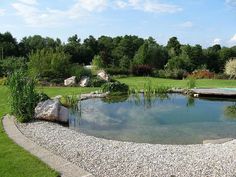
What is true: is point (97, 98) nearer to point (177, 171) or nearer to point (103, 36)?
point (177, 171)

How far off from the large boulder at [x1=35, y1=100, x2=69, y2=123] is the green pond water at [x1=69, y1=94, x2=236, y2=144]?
0.33m

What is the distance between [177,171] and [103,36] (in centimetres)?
3808

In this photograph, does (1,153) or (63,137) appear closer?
(1,153)

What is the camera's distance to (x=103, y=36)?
138ft

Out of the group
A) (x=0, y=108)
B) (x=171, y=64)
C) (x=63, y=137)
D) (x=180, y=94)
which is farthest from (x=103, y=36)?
(x=63, y=137)

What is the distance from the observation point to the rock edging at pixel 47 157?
15.2 ft

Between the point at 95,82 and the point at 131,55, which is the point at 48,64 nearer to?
the point at 95,82

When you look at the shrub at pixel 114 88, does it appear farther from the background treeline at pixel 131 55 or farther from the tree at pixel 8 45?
the tree at pixel 8 45

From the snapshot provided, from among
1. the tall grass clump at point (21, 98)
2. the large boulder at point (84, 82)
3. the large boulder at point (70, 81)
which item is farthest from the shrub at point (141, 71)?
the tall grass clump at point (21, 98)

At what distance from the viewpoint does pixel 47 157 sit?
5.28 meters

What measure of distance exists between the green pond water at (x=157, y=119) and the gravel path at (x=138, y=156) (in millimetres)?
1023

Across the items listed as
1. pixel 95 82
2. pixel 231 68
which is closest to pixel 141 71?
pixel 231 68

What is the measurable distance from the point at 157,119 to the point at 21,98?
3.64 metres

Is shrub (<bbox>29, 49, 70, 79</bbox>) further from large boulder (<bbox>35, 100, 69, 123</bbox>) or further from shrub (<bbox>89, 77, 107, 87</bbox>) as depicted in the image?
large boulder (<bbox>35, 100, 69, 123</bbox>)
